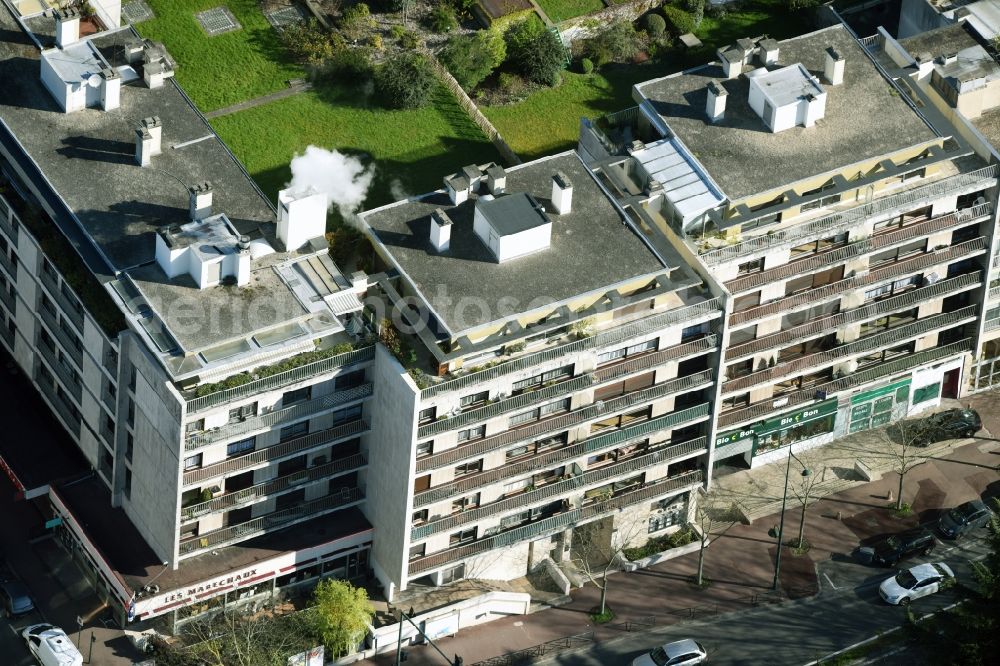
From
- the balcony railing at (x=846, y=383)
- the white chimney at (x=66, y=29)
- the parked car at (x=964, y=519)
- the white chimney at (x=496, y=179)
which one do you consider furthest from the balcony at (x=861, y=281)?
the white chimney at (x=66, y=29)

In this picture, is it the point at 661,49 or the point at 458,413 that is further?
the point at 661,49

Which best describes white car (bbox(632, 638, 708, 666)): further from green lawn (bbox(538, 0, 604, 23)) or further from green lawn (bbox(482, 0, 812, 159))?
green lawn (bbox(538, 0, 604, 23))

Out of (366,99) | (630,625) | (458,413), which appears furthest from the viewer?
(366,99)

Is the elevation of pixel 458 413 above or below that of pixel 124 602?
above

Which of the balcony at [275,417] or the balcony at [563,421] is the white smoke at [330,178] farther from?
the balcony at [563,421]

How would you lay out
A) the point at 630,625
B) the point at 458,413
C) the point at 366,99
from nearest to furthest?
the point at 458,413
the point at 630,625
the point at 366,99

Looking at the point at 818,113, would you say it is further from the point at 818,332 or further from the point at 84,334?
the point at 84,334

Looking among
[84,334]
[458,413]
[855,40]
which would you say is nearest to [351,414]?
[458,413]

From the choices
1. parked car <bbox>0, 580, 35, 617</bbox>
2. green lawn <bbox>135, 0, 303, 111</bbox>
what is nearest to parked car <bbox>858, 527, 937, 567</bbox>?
parked car <bbox>0, 580, 35, 617</bbox>
